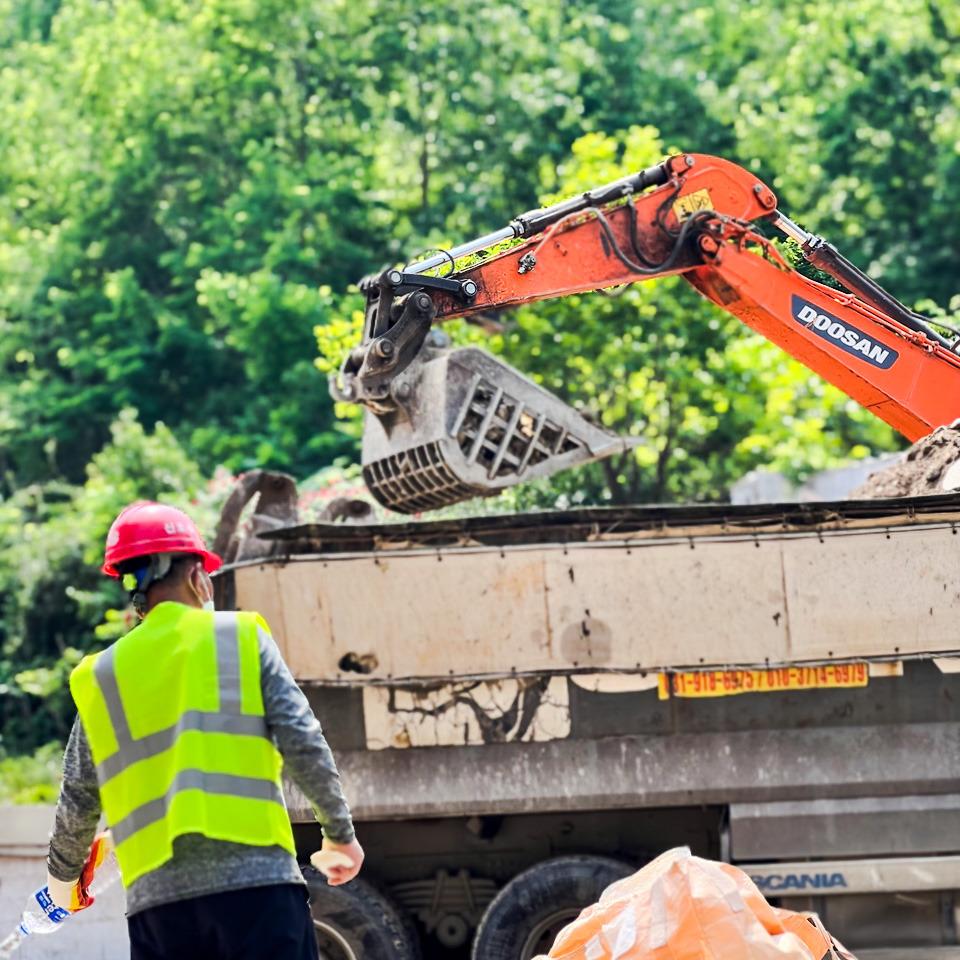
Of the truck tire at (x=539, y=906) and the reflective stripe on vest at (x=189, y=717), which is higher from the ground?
the reflective stripe on vest at (x=189, y=717)

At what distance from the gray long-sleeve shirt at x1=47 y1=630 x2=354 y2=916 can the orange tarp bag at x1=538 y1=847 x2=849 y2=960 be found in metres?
1.96

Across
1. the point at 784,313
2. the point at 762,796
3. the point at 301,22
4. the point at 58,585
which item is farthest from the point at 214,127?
the point at 762,796

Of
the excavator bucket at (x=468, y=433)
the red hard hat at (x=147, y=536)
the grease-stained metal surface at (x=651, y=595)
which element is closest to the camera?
the red hard hat at (x=147, y=536)

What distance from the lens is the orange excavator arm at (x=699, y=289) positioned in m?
8.46

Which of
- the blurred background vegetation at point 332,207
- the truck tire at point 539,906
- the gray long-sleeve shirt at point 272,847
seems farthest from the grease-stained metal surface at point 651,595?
the blurred background vegetation at point 332,207

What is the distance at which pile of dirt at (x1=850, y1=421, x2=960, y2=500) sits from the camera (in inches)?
320

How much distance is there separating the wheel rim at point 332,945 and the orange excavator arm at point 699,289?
231 centimetres

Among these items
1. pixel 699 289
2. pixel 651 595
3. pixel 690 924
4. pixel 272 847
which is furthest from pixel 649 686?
pixel 272 847

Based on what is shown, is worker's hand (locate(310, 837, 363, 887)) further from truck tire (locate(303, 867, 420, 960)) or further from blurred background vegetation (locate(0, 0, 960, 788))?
blurred background vegetation (locate(0, 0, 960, 788))

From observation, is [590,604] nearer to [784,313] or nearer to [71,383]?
[784,313]

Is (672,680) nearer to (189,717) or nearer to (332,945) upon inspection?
(332,945)


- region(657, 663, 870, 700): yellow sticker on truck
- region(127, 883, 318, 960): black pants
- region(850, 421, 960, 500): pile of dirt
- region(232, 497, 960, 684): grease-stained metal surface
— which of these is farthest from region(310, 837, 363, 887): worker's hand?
region(850, 421, 960, 500): pile of dirt

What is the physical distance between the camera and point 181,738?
13.4 feet

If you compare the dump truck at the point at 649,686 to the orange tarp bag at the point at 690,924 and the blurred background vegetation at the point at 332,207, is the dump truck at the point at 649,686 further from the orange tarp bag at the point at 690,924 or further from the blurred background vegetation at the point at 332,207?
the blurred background vegetation at the point at 332,207
